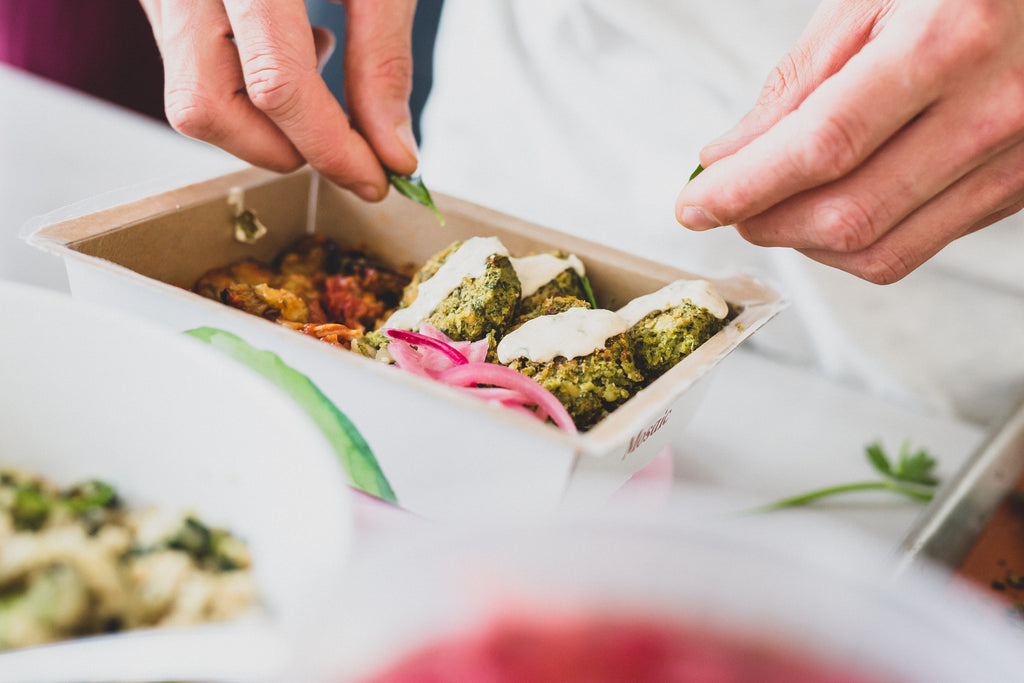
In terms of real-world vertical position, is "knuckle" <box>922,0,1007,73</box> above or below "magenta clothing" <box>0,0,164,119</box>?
above

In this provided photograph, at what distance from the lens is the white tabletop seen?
1.07 metres

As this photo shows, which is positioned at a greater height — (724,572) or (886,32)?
(886,32)

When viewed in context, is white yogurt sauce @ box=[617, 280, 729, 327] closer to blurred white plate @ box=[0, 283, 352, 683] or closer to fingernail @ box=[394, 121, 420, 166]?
fingernail @ box=[394, 121, 420, 166]

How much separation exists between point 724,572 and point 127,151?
175cm

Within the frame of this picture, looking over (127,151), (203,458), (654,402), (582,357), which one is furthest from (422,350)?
(127,151)

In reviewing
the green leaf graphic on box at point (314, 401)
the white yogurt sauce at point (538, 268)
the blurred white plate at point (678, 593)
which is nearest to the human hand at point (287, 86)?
the white yogurt sauce at point (538, 268)

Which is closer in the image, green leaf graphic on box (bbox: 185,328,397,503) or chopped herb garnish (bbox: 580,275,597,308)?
green leaf graphic on box (bbox: 185,328,397,503)

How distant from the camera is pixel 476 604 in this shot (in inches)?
11.3

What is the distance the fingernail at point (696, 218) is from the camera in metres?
0.80

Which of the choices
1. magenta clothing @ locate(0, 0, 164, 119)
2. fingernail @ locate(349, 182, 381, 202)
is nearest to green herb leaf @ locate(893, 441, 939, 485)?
fingernail @ locate(349, 182, 381, 202)

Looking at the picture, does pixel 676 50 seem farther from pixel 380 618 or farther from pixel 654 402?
pixel 380 618

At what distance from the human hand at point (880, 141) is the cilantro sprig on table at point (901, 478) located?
34 cm

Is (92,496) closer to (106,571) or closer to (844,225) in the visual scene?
(106,571)

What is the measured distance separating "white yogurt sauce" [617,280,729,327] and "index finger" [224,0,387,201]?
0.45m
